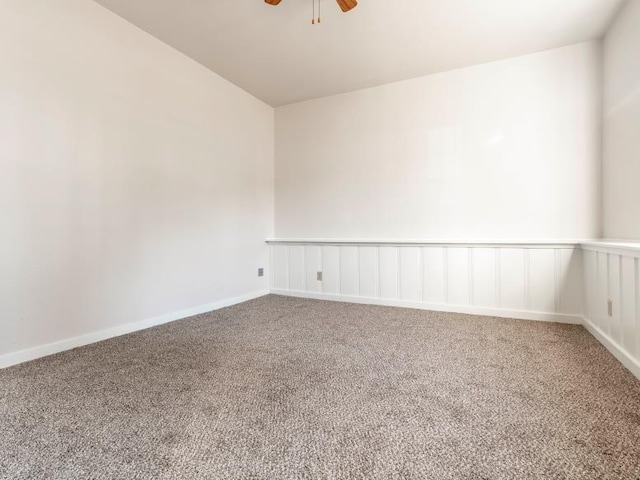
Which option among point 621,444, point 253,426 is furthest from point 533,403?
point 253,426

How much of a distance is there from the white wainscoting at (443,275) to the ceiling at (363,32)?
1710 mm

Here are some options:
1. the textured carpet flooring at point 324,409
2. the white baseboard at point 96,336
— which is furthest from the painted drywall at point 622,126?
the white baseboard at point 96,336

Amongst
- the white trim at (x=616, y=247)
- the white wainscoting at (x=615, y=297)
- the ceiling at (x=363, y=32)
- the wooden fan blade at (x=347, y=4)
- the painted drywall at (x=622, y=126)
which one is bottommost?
the white wainscoting at (x=615, y=297)

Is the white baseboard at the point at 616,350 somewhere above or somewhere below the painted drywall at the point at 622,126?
below

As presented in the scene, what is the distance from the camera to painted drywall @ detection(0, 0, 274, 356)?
5.93 ft

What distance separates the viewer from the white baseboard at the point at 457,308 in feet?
8.54

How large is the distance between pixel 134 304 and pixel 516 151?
3.53 meters

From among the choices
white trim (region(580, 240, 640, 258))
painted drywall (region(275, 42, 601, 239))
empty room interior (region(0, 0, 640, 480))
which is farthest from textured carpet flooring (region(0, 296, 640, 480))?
painted drywall (region(275, 42, 601, 239))

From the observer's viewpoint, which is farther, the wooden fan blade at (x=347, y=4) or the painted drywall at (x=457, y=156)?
the painted drywall at (x=457, y=156)

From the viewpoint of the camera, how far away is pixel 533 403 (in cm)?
133

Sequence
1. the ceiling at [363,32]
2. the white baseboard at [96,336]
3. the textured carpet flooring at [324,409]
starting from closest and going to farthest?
the textured carpet flooring at [324,409] < the white baseboard at [96,336] < the ceiling at [363,32]

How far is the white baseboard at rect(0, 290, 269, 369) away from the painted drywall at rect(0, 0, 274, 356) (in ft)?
0.10

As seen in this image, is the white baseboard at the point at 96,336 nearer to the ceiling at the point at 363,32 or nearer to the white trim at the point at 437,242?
the white trim at the point at 437,242

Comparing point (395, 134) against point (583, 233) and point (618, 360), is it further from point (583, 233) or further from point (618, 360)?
point (618, 360)
